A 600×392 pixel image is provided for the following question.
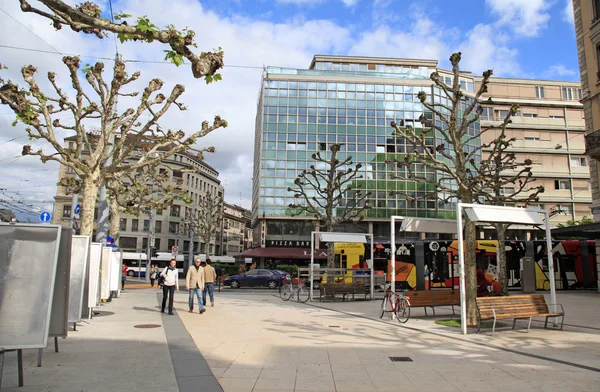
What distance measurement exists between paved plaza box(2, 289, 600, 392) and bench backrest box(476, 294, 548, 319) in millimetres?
503

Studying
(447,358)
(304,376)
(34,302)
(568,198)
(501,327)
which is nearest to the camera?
(34,302)

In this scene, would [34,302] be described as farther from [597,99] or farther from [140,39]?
[597,99]

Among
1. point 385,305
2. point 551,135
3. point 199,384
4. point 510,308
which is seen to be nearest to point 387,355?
point 199,384

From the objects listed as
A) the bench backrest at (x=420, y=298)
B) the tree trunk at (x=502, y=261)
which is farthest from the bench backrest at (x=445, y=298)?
the tree trunk at (x=502, y=261)

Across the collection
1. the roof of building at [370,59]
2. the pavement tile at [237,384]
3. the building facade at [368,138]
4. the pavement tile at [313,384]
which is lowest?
the pavement tile at [313,384]

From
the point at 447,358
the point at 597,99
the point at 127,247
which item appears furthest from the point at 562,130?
the point at 127,247

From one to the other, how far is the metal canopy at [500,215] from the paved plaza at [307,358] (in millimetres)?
2639

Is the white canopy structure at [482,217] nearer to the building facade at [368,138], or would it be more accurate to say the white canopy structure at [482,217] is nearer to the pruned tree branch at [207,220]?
the pruned tree branch at [207,220]

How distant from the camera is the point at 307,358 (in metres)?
7.32

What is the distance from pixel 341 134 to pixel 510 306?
136 feet

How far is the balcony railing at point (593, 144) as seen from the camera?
22.9 metres

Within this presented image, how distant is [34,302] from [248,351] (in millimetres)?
3536

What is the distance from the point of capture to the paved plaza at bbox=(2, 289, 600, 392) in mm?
5746

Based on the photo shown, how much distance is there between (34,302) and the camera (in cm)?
575
